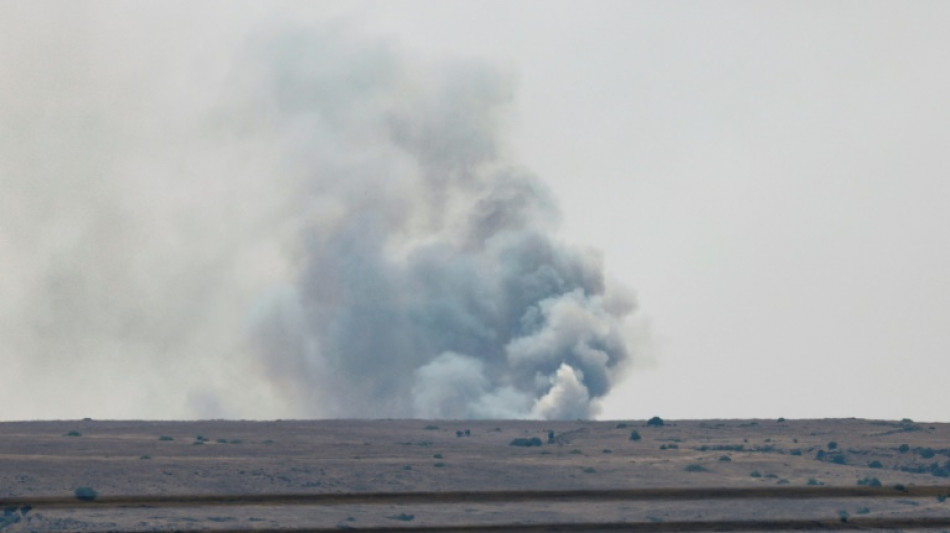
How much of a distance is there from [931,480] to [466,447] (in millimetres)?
42651

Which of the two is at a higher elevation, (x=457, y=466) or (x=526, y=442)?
(x=526, y=442)

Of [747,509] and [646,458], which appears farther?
[646,458]

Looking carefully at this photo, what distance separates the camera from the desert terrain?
2908 inches

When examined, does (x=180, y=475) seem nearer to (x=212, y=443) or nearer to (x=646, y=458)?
(x=212, y=443)

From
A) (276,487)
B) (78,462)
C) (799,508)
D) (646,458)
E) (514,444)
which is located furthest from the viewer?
(514,444)

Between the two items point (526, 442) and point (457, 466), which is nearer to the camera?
point (457, 466)

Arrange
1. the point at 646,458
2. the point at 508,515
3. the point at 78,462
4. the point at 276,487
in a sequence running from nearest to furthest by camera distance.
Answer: the point at 508,515 → the point at 276,487 → the point at 78,462 → the point at 646,458

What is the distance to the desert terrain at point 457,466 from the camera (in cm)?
7388

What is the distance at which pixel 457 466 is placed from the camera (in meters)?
106

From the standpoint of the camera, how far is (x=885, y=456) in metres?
118

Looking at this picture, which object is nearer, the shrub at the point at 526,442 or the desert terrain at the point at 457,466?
the desert terrain at the point at 457,466

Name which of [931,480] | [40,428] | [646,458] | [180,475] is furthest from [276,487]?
[40,428]

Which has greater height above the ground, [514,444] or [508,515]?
[514,444]

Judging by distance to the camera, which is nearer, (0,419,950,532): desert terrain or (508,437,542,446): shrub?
(0,419,950,532): desert terrain
